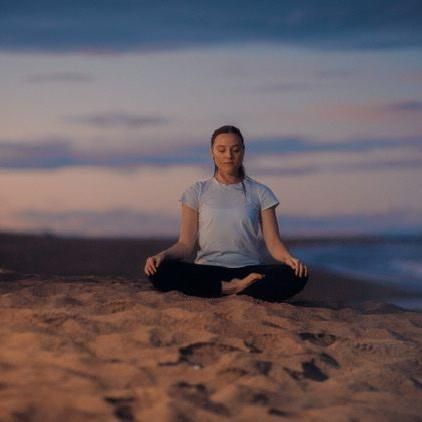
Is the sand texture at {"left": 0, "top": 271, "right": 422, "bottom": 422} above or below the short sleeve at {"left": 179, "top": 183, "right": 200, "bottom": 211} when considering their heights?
below

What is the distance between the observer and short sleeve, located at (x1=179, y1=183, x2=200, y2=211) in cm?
490

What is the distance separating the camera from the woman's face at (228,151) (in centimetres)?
469

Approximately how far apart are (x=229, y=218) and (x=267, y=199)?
0.24 m

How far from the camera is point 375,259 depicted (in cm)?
1245

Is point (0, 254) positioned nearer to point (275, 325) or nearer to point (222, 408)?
point (275, 325)

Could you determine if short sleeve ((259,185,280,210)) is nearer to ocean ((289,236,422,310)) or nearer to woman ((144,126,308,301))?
woman ((144,126,308,301))

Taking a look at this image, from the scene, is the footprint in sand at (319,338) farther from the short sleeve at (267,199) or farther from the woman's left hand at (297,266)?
the short sleeve at (267,199)

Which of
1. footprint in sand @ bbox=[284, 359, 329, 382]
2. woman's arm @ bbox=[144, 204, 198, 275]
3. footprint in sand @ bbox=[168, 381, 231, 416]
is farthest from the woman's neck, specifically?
footprint in sand @ bbox=[168, 381, 231, 416]

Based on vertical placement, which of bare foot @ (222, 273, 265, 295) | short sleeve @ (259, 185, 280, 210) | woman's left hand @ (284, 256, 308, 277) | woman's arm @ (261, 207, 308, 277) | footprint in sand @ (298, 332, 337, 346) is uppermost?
short sleeve @ (259, 185, 280, 210)

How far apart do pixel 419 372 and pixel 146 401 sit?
1.31 m

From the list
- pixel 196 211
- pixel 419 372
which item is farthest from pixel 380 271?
pixel 419 372

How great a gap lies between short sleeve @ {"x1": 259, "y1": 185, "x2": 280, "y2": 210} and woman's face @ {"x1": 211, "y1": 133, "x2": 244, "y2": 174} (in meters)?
0.20

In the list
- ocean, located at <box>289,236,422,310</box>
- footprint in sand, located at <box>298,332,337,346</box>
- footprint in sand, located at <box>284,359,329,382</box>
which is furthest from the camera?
ocean, located at <box>289,236,422,310</box>

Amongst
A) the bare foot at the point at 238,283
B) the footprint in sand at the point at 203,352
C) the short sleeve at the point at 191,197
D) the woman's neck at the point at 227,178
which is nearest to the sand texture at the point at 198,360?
the footprint in sand at the point at 203,352
